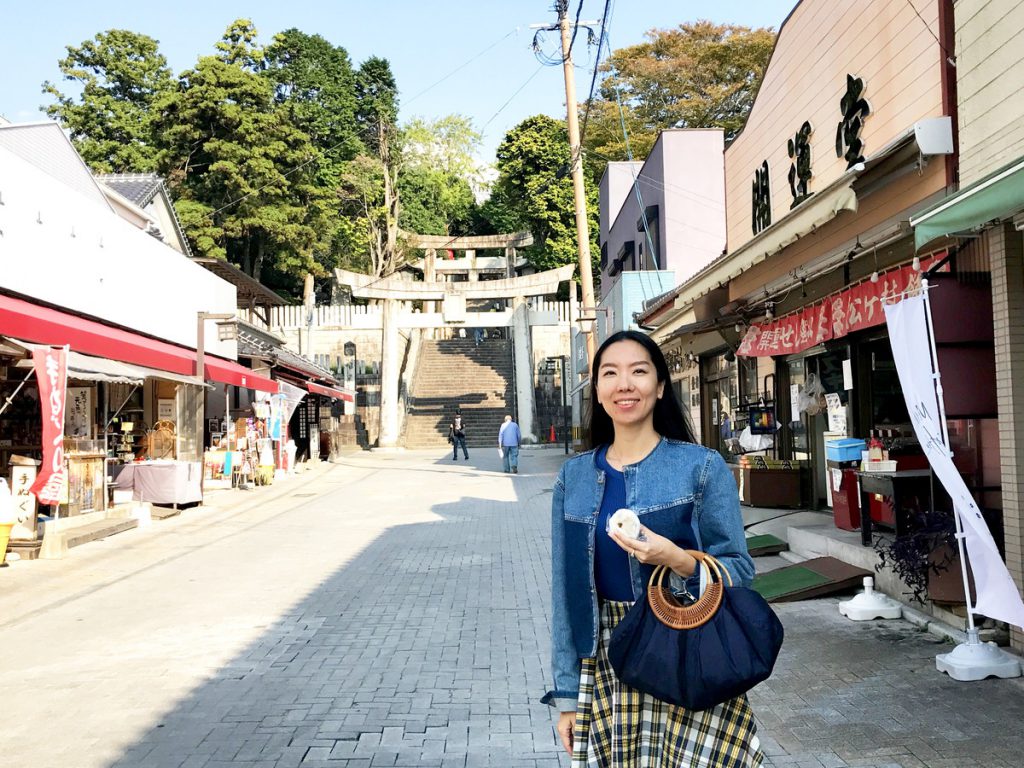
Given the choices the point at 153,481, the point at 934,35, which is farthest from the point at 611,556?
the point at 153,481

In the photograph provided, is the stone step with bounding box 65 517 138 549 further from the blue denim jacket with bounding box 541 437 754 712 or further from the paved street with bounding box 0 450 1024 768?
the blue denim jacket with bounding box 541 437 754 712

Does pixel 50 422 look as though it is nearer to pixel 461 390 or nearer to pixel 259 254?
pixel 461 390

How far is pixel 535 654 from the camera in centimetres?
609

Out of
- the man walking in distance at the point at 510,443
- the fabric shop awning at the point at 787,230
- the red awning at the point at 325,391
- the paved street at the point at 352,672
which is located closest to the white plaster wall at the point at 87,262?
the paved street at the point at 352,672

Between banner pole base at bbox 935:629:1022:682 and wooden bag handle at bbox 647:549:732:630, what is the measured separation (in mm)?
3645

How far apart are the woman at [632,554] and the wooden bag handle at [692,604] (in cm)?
5

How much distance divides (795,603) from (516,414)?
28.7 m

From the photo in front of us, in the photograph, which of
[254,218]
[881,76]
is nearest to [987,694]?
[881,76]

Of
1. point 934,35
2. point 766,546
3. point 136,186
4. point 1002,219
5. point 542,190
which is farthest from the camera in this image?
point 542,190

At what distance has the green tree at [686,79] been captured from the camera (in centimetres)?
3597

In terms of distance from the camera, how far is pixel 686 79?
120ft

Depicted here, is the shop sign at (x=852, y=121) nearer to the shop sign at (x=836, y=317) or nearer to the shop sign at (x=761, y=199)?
the shop sign at (x=836, y=317)

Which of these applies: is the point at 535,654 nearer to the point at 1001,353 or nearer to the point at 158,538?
the point at 1001,353

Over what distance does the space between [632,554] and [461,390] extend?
36903 millimetres
